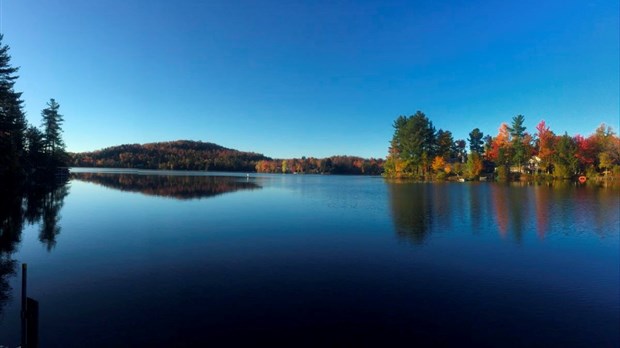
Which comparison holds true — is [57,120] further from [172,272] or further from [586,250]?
[586,250]

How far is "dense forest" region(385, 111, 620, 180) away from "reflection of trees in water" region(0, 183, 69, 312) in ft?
228

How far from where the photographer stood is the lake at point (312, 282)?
6.94 m

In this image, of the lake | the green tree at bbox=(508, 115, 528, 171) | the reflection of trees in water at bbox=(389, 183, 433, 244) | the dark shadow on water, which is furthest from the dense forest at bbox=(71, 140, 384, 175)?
the lake

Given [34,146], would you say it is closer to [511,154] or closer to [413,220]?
[413,220]

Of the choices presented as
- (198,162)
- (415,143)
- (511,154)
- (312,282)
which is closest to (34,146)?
(312,282)

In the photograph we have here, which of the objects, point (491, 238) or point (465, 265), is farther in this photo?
point (491, 238)

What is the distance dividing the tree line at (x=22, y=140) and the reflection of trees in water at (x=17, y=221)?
13.2ft

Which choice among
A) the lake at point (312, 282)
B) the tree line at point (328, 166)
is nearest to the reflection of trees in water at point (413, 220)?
the lake at point (312, 282)

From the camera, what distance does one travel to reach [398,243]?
14945 mm

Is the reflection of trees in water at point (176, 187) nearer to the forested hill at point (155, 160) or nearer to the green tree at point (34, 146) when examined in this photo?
the green tree at point (34, 146)

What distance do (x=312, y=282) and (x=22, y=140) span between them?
51.4 meters

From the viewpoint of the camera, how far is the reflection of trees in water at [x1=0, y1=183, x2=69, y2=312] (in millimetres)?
10573

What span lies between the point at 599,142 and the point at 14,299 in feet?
310

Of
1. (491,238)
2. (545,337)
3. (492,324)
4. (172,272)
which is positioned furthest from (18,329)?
(491,238)
